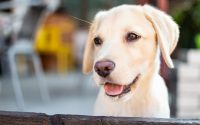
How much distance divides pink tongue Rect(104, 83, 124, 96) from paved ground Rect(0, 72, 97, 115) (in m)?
2.69

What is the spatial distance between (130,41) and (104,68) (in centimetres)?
23

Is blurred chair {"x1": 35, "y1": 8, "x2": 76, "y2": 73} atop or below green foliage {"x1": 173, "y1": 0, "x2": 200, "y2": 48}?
below

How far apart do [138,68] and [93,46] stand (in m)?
0.26

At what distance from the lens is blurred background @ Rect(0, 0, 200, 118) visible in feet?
14.0

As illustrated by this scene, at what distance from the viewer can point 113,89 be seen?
199 centimetres

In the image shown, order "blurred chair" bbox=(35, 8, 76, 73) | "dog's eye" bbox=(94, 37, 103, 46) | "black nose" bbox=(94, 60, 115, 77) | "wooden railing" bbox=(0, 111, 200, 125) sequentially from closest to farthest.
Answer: "wooden railing" bbox=(0, 111, 200, 125) < "black nose" bbox=(94, 60, 115, 77) < "dog's eye" bbox=(94, 37, 103, 46) < "blurred chair" bbox=(35, 8, 76, 73)

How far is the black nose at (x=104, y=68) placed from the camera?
1.90 m

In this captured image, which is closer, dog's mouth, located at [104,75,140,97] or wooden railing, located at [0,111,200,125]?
wooden railing, located at [0,111,200,125]

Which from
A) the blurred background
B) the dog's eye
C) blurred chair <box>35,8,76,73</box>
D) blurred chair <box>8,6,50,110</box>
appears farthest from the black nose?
blurred chair <box>35,8,76,73</box>

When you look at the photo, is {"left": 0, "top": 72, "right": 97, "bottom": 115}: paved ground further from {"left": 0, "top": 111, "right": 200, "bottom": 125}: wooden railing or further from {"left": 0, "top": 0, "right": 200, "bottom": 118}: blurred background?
{"left": 0, "top": 111, "right": 200, "bottom": 125}: wooden railing

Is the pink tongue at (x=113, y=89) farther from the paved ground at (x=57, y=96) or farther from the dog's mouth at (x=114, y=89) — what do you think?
the paved ground at (x=57, y=96)

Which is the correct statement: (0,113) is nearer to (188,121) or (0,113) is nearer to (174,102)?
(188,121)

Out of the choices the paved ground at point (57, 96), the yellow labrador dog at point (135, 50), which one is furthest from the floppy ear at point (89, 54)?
the paved ground at point (57, 96)

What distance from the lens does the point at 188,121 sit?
1.44m
